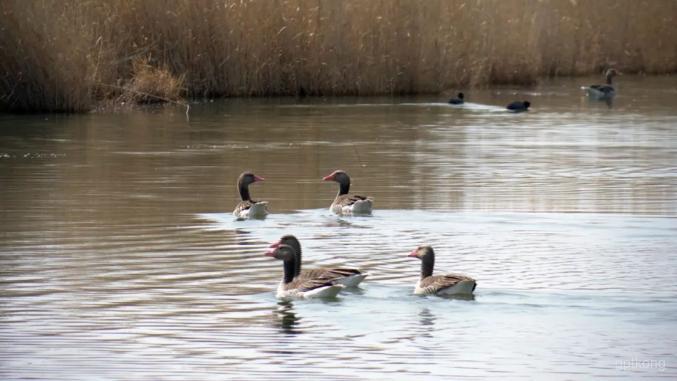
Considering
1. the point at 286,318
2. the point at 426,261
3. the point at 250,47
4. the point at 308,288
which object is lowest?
the point at 286,318

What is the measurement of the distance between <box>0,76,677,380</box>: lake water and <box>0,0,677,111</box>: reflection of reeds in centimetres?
253

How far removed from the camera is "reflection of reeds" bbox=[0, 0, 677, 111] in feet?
92.5

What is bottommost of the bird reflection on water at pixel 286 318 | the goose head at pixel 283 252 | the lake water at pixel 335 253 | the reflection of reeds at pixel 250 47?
the bird reflection on water at pixel 286 318

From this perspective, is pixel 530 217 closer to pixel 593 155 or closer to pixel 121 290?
pixel 121 290

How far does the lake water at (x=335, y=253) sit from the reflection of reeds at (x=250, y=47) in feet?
8.31

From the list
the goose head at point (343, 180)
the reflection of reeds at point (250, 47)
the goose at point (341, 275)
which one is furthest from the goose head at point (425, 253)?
the reflection of reeds at point (250, 47)

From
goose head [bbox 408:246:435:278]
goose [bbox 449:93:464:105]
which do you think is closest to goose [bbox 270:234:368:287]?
goose head [bbox 408:246:435:278]

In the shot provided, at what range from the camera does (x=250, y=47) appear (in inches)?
1303

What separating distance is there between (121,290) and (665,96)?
27.1 m

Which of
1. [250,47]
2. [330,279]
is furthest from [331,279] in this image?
[250,47]

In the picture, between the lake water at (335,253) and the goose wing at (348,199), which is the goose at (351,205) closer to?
the goose wing at (348,199)

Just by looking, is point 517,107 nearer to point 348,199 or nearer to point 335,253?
point 348,199

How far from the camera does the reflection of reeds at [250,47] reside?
1110 inches

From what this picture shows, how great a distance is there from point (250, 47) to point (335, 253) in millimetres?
20291
